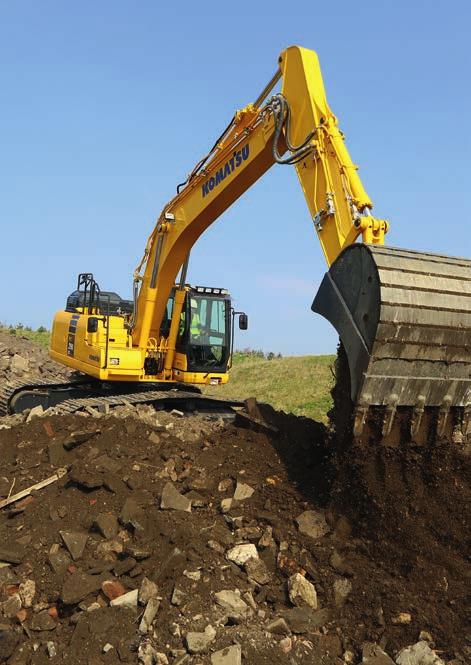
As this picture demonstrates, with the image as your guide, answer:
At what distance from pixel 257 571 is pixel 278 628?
0.70 meters

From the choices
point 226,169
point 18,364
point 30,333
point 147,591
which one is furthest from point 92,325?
point 30,333

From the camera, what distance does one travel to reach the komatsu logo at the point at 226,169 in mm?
9125

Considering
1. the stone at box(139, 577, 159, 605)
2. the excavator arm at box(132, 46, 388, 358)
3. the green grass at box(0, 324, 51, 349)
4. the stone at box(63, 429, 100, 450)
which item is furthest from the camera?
the green grass at box(0, 324, 51, 349)

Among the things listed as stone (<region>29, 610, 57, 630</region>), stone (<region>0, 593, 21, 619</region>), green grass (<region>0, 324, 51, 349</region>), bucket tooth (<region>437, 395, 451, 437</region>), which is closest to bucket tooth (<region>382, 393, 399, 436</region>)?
bucket tooth (<region>437, 395, 451, 437</region>)

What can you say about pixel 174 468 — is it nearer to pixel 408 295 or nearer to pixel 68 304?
pixel 408 295

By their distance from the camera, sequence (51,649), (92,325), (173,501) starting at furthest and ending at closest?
(92,325)
(173,501)
(51,649)

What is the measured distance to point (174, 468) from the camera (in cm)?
723

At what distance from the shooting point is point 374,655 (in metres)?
4.86

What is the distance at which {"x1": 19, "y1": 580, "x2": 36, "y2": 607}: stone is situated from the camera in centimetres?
537

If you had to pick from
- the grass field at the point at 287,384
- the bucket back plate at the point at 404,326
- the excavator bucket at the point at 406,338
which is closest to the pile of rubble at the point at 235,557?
the excavator bucket at the point at 406,338

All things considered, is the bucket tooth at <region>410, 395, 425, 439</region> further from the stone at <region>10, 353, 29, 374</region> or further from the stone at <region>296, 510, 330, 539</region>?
the stone at <region>10, 353, 29, 374</region>

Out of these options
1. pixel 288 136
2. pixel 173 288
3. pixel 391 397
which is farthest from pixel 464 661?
pixel 173 288

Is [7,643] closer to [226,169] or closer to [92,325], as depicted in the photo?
[226,169]

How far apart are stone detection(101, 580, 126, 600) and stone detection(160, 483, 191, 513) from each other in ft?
3.46
